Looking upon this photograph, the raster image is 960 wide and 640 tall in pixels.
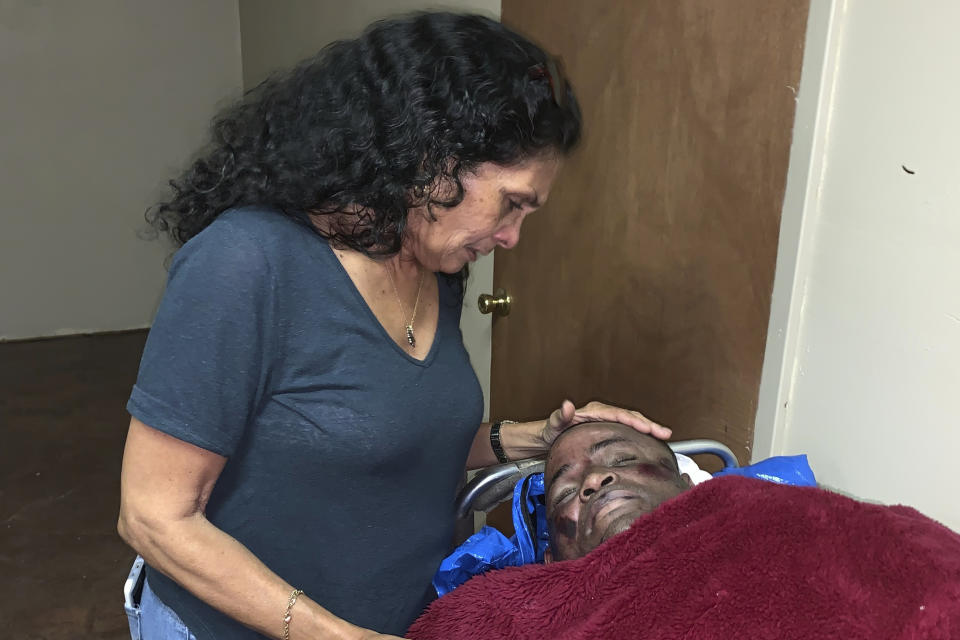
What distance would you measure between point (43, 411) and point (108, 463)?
2.26ft

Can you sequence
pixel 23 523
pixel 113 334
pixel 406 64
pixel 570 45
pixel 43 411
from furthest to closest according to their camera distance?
1. pixel 113 334
2. pixel 43 411
3. pixel 23 523
4. pixel 570 45
5. pixel 406 64

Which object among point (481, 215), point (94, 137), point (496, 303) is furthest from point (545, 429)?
point (94, 137)

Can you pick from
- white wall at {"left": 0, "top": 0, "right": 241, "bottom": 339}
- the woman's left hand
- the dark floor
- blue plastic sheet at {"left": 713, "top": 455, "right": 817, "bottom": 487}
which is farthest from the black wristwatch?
white wall at {"left": 0, "top": 0, "right": 241, "bottom": 339}

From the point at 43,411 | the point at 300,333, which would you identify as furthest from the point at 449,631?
the point at 43,411

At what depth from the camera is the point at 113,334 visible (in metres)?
4.70

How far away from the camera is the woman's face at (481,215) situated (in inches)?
38.2

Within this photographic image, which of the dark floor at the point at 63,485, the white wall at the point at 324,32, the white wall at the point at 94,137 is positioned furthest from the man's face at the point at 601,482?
the white wall at the point at 94,137

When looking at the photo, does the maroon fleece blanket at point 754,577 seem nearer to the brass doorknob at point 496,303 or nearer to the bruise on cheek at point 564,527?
the bruise on cheek at point 564,527

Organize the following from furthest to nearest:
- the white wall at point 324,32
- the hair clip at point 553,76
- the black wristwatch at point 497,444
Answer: the white wall at point 324,32 < the black wristwatch at point 497,444 < the hair clip at point 553,76

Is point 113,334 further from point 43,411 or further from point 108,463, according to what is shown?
point 108,463

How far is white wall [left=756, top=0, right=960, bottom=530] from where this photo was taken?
0.96m

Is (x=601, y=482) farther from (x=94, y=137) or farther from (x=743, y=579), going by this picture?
(x=94, y=137)

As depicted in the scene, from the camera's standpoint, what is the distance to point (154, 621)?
1.08 meters

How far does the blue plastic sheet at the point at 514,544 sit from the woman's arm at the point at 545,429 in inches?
4.6
